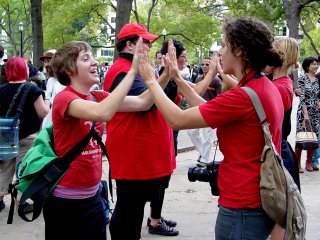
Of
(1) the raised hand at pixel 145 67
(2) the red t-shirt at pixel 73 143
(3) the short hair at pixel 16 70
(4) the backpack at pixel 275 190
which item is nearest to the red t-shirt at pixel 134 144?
(2) the red t-shirt at pixel 73 143

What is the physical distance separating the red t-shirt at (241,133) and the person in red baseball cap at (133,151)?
1.24 meters

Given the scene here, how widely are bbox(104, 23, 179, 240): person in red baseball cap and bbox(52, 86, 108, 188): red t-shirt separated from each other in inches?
23.9

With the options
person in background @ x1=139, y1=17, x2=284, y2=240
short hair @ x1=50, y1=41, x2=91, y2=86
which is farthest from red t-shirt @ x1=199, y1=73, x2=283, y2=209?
short hair @ x1=50, y1=41, x2=91, y2=86

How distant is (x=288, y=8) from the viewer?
22.2 meters

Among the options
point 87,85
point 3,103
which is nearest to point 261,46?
point 87,85

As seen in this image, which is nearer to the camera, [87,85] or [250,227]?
[250,227]

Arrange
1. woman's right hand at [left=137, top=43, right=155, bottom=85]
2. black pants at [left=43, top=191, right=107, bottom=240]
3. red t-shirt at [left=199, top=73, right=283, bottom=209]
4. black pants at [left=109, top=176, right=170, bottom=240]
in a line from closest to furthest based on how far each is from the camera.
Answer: red t-shirt at [left=199, top=73, right=283, bottom=209] < woman's right hand at [left=137, top=43, right=155, bottom=85] < black pants at [left=43, top=191, right=107, bottom=240] < black pants at [left=109, top=176, right=170, bottom=240]

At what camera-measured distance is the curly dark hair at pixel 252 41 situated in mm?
2451

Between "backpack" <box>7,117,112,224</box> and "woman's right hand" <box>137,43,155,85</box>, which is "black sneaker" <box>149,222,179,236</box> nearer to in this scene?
"backpack" <box>7,117,112,224</box>

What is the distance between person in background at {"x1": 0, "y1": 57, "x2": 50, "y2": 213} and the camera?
518 cm

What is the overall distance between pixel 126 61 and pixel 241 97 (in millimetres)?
1519

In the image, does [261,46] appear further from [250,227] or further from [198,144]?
[198,144]

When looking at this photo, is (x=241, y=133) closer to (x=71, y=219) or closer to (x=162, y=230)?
(x=71, y=219)

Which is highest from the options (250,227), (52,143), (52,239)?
(52,143)
